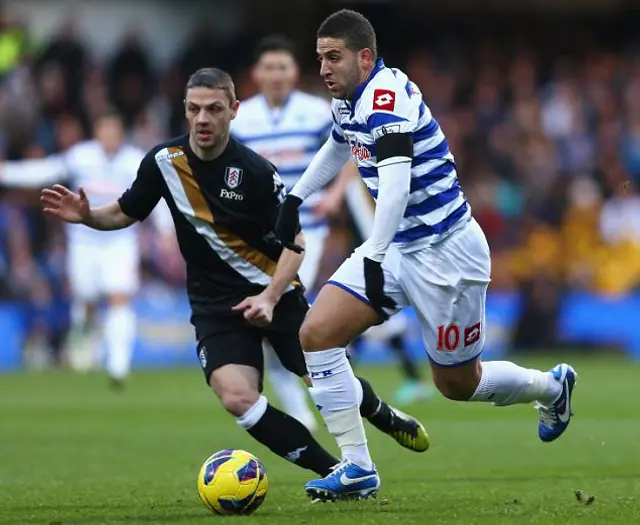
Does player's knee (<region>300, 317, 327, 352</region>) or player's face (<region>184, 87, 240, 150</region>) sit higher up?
player's face (<region>184, 87, 240, 150</region>)

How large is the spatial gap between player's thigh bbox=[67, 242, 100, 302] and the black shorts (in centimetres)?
923

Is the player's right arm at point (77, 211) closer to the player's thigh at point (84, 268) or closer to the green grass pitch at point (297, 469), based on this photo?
the green grass pitch at point (297, 469)

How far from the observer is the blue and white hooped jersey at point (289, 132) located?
10.5 meters

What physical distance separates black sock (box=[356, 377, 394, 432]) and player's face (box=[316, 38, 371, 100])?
1563mm

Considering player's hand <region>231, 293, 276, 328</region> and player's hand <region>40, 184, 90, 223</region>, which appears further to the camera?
player's hand <region>40, 184, 90, 223</region>

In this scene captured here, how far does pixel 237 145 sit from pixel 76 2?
17.4 meters

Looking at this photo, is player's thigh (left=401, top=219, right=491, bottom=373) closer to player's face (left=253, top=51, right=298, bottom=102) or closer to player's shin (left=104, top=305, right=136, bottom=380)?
player's face (left=253, top=51, right=298, bottom=102)

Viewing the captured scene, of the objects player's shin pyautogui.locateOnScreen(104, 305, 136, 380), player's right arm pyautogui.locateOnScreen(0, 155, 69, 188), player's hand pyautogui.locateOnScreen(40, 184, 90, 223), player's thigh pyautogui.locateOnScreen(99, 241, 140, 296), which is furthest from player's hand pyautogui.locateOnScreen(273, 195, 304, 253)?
player's thigh pyautogui.locateOnScreen(99, 241, 140, 296)

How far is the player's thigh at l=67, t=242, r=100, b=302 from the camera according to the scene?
16484 mm

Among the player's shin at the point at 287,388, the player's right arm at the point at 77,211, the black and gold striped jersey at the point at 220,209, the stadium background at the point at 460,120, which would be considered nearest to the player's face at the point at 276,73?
the player's shin at the point at 287,388

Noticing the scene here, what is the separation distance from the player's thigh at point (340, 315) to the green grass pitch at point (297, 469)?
794 mm

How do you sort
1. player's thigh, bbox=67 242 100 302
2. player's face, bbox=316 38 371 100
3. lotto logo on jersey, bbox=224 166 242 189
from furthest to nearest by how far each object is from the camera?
player's thigh, bbox=67 242 100 302 → lotto logo on jersey, bbox=224 166 242 189 → player's face, bbox=316 38 371 100

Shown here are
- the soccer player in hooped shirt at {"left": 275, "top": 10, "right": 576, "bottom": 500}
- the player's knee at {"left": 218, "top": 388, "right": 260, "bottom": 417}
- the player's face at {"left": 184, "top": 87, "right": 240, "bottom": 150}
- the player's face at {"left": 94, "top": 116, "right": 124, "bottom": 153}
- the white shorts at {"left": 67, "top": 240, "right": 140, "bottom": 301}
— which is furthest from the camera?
the white shorts at {"left": 67, "top": 240, "right": 140, "bottom": 301}

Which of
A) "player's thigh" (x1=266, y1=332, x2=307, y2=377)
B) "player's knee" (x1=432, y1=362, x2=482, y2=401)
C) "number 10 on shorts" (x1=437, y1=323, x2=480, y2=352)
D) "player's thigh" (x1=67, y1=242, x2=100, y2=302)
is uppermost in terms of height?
"number 10 on shorts" (x1=437, y1=323, x2=480, y2=352)
